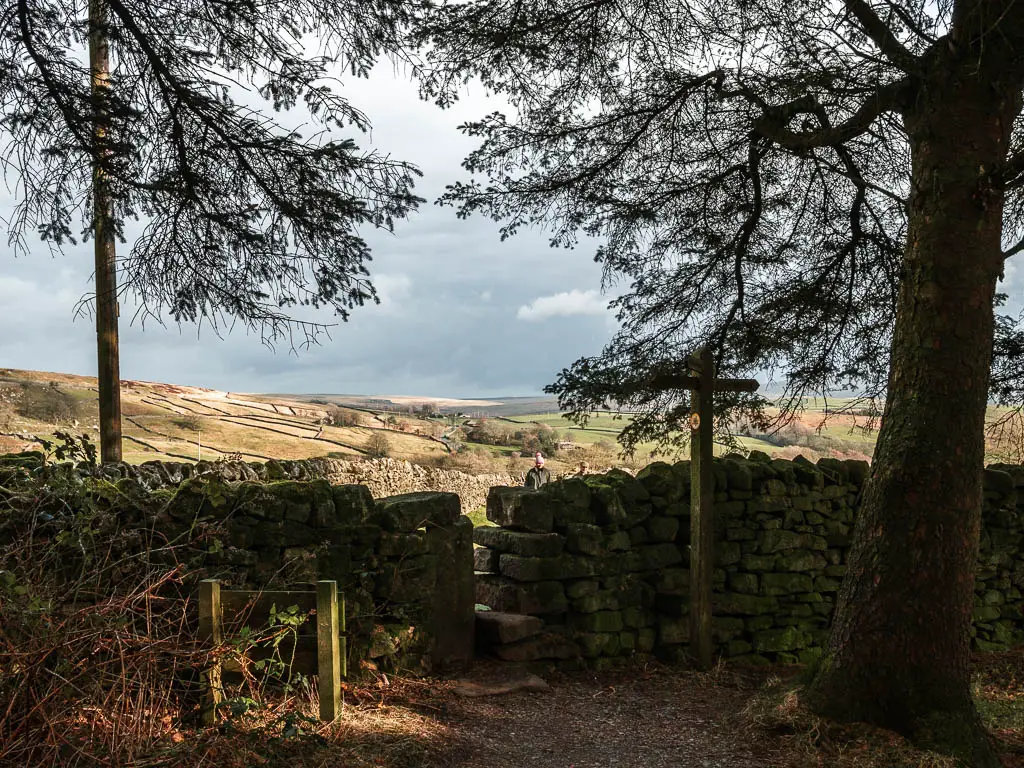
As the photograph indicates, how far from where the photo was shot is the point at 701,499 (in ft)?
22.3

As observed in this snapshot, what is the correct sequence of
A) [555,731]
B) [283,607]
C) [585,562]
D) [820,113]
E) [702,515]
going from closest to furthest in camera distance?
[283,607] → [555,731] → [820,113] → [585,562] → [702,515]

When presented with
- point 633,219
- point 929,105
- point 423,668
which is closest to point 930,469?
point 929,105

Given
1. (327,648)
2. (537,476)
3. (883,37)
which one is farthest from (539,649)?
(883,37)

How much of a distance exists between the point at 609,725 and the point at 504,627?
3.77 ft

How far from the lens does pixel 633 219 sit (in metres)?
8.26

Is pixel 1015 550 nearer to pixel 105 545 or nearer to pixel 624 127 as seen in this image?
pixel 624 127

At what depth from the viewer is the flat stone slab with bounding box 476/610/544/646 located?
6211mm

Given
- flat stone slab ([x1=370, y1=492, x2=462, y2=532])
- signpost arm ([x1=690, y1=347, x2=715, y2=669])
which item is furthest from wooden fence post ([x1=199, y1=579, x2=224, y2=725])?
signpost arm ([x1=690, y1=347, x2=715, y2=669])

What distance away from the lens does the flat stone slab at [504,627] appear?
6211 millimetres

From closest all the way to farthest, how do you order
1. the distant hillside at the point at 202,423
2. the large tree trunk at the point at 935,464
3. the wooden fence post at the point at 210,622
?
the wooden fence post at the point at 210,622 < the large tree trunk at the point at 935,464 < the distant hillside at the point at 202,423

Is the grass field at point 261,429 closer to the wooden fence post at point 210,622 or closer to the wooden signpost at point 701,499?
the wooden signpost at point 701,499

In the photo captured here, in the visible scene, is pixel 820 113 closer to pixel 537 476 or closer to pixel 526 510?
pixel 526 510

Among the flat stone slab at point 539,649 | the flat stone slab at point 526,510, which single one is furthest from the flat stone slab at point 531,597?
the flat stone slab at point 526,510

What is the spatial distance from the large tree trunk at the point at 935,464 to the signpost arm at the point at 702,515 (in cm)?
167
